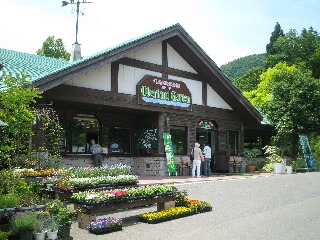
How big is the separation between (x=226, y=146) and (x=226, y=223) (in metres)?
14.6

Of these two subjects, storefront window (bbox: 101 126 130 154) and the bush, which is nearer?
the bush

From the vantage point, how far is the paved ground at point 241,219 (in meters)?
7.28

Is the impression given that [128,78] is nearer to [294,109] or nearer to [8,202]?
[8,202]

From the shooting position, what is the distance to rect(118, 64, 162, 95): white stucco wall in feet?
55.6

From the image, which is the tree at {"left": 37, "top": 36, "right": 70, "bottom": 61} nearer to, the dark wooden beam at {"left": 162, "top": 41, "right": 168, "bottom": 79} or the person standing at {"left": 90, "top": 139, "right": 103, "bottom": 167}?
the dark wooden beam at {"left": 162, "top": 41, "right": 168, "bottom": 79}

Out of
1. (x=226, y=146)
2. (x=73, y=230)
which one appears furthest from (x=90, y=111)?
(x=73, y=230)

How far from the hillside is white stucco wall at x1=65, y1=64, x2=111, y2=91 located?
71204 mm

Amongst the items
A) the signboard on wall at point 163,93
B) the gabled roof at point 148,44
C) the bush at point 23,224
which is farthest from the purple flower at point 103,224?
the signboard on wall at point 163,93

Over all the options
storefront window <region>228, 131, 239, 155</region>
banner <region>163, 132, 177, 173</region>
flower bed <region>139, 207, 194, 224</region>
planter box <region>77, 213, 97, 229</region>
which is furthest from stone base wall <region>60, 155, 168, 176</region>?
planter box <region>77, 213, 97, 229</region>

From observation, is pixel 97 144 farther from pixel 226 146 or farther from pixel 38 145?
pixel 226 146

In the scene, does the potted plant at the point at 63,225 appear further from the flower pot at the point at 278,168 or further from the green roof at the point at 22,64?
the flower pot at the point at 278,168

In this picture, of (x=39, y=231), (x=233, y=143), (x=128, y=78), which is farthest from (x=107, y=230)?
(x=233, y=143)

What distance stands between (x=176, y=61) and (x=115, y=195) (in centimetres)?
1254

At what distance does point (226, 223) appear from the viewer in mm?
8336
